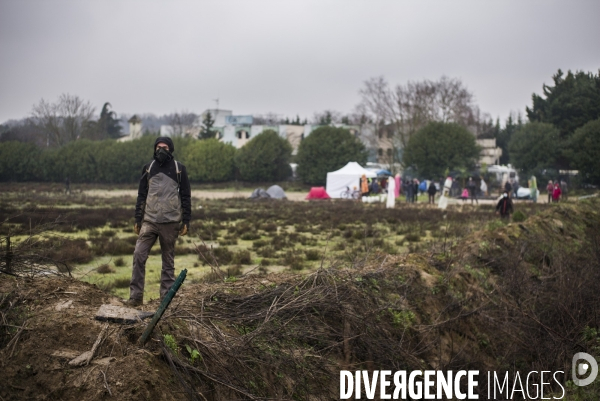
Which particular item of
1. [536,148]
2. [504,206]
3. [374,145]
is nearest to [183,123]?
[374,145]

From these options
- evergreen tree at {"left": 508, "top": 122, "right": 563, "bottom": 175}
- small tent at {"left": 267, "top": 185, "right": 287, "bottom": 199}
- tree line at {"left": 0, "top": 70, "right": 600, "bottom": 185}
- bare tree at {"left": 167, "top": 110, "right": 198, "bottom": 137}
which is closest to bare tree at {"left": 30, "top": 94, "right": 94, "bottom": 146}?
tree line at {"left": 0, "top": 70, "right": 600, "bottom": 185}

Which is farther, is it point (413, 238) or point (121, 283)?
point (413, 238)

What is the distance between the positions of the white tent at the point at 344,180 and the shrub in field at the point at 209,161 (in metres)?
16.7

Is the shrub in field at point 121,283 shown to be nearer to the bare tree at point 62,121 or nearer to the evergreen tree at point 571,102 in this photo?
the bare tree at point 62,121

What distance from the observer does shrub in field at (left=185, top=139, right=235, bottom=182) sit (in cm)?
6369

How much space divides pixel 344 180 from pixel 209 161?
18.4 meters

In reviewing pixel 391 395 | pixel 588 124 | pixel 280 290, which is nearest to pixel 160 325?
pixel 280 290

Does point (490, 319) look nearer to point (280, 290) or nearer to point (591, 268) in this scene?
point (591, 268)

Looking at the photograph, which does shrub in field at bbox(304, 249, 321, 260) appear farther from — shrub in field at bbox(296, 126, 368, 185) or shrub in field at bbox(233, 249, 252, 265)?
shrub in field at bbox(296, 126, 368, 185)

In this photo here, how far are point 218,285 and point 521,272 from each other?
608 cm

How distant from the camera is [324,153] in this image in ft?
208

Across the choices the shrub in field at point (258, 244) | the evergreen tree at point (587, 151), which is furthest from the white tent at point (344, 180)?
the shrub in field at point (258, 244)

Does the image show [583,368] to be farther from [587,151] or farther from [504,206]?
[587,151]

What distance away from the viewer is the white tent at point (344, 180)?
5012cm
